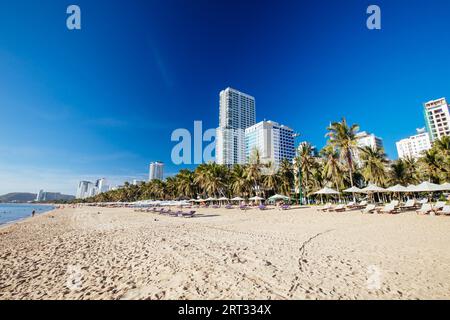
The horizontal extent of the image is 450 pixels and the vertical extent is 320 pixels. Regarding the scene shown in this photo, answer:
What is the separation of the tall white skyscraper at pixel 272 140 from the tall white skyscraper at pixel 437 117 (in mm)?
69841

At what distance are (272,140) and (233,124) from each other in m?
33.2

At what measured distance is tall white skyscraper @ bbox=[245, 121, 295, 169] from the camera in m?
114

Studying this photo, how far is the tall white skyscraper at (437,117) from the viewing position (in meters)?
101

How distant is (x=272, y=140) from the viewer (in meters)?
116

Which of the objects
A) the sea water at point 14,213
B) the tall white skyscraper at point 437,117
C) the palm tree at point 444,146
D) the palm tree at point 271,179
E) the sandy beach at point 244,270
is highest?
the tall white skyscraper at point 437,117

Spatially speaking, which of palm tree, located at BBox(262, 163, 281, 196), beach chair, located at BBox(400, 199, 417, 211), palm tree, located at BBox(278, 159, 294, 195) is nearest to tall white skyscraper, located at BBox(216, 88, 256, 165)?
palm tree, located at BBox(262, 163, 281, 196)

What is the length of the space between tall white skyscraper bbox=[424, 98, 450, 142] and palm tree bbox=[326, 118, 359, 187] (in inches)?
4571

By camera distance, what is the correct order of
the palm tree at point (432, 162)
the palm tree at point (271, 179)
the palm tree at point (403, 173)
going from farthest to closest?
1. the palm tree at point (271, 179)
2. the palm tree at point (403, 173)
3. the palm tree at point (432, 162)

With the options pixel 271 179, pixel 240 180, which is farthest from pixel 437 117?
pixel 240 180

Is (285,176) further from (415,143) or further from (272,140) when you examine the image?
(415,143)

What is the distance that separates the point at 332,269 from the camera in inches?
193

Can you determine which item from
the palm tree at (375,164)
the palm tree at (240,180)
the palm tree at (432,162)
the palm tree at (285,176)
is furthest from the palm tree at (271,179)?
the palm tree at (432,162)

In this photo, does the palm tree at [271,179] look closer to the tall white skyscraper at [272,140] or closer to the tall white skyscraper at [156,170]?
the tall white skyscraper at [272,140]
